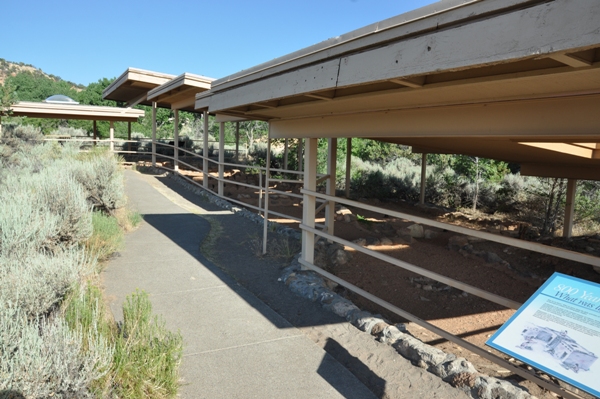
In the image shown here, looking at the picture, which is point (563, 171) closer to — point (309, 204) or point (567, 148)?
point (567, 148)

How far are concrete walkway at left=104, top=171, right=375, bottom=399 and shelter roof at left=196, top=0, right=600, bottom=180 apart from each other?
2369 millimetres

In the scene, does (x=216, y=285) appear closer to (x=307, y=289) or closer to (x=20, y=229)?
(x=307, y=289)

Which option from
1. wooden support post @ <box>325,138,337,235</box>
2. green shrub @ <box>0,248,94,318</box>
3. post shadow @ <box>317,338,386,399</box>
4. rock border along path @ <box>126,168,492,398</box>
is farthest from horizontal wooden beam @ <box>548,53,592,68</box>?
wooden support post @ <box>325,138,337,235</box>

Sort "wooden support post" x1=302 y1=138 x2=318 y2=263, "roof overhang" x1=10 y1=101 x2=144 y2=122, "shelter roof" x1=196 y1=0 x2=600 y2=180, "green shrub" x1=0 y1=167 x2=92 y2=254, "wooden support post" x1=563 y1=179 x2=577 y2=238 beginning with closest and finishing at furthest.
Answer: "shelter roof" x1=196 y1=0 x2=600 y2=180, "green shrub" x1=0 y1=167 x2=92 y2=254, "wooden support post" x1=302 y1=138 x2=318 y2=263, "wooden support post" x1=563 y1=179 x2=577 y2=238, "roof overhang" x1=10 y1=101 x2=144 y2=122

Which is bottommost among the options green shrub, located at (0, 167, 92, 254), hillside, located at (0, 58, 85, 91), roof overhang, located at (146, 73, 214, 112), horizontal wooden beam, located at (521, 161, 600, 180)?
green shrub, located at (0, 167, 92, 254)

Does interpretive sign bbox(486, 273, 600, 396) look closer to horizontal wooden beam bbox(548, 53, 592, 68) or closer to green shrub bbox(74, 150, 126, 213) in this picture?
horizontal wooden beam bbox(548, 53, 592, 68)

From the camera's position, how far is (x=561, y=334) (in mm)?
2289

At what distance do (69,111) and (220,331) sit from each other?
19.1 meters

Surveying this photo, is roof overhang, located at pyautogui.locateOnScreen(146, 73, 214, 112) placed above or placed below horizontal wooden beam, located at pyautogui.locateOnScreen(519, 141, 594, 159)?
above

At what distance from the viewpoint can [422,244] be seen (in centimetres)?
1019

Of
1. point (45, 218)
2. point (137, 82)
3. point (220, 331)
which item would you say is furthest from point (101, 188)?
point (137, 82)

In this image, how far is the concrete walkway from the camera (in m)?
3.75

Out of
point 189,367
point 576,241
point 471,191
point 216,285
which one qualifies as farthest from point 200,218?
point 471,191

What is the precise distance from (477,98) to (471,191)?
14623 millimetres
